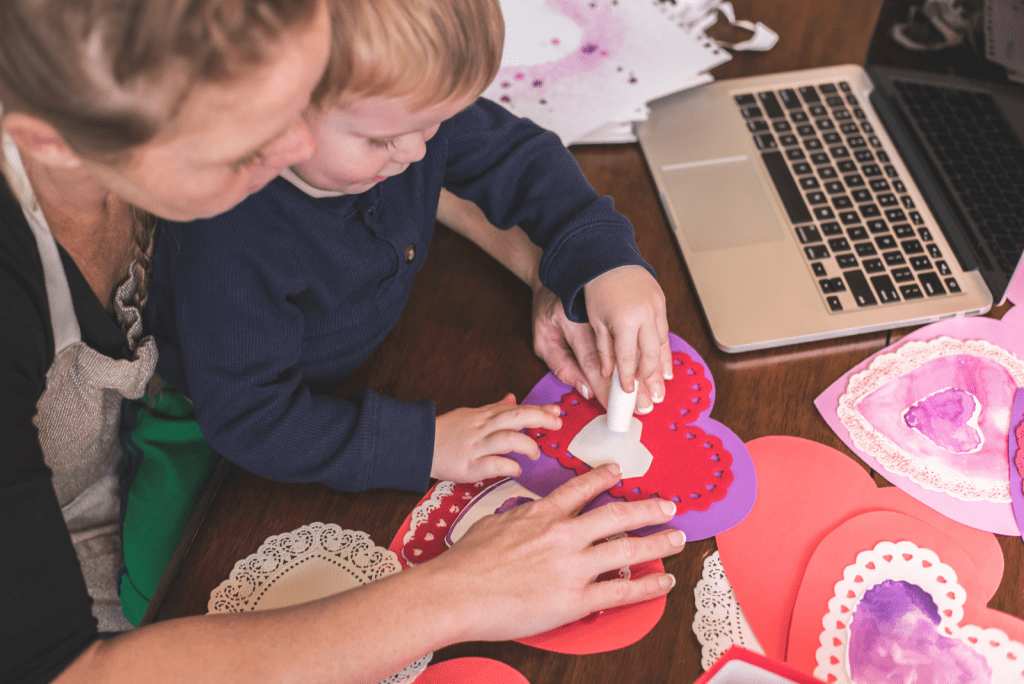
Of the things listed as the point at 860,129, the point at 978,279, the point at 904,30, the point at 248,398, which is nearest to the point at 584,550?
the point at 248,398

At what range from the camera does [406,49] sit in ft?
1.86

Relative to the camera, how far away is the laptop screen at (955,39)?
30.9 inches

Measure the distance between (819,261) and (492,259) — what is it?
0.37m

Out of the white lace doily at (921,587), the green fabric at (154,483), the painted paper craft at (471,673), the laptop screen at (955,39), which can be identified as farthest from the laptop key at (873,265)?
the green fabric at (154,483)

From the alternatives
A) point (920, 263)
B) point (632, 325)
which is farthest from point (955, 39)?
point (632, 325)

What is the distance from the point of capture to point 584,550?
25.3 inches

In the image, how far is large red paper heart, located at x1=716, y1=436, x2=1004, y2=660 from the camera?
25.5 inches

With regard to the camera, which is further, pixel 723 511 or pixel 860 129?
pixel 860 129

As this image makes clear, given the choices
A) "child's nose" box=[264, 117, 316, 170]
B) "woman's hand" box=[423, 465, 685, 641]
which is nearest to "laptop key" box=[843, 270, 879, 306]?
"woman's hand" box=[423, 465, 685, 641]

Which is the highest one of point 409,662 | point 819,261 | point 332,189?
point 332,189

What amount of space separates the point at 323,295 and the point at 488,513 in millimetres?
257

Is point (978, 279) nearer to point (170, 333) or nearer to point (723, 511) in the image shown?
point (723, 511)

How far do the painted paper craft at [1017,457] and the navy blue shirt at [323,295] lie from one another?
0.40 m

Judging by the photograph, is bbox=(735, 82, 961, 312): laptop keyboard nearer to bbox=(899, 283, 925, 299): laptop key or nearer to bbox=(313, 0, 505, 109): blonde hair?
bbox=(899, 283, 925, 299): laptop key
